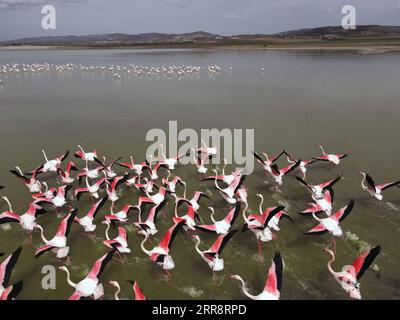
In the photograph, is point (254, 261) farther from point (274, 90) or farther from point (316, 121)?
point (274, 90)

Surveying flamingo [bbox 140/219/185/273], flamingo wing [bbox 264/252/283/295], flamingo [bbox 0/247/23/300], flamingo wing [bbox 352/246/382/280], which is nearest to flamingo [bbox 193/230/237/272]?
flamingo [bbox 140/219/185/273]

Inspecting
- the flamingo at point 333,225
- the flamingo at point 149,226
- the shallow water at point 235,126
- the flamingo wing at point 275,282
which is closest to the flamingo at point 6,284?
the shallow water at point 235,126

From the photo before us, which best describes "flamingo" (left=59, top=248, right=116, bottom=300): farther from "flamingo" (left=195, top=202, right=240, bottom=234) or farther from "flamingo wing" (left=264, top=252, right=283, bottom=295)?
"flamingo wing" (left=264, top=252, right=283, bottom=295)

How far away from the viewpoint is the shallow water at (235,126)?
22.1 feet

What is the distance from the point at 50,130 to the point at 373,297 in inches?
570

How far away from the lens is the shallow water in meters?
6.73

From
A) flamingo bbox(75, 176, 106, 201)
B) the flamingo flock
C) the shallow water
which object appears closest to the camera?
the flamingo flock

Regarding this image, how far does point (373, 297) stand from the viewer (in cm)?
613

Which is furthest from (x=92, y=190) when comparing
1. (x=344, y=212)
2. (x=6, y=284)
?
(x=344, y=212)

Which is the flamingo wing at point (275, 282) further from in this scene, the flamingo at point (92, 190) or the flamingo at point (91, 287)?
the flamingo at point (92, 190)
